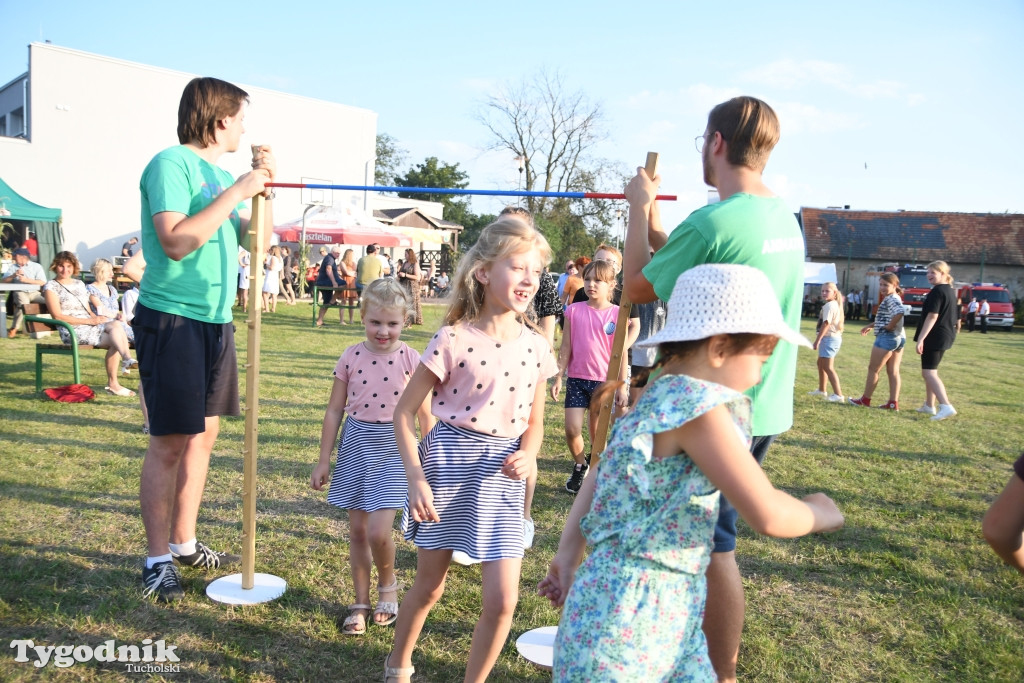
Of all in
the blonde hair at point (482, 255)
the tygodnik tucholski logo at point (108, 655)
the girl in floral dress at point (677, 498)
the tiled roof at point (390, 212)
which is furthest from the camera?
the tiled roof at point (390, 212)

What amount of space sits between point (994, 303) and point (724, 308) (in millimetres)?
37921

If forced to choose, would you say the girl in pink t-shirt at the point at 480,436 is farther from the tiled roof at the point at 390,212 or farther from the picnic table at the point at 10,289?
the tiled roof at the point at 390,212

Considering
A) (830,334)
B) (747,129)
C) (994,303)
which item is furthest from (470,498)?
(994,303)

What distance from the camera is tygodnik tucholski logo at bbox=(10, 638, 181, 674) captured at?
9.68 feet

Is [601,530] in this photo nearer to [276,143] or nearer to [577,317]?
[577,317]

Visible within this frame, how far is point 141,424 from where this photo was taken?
708 centimetres

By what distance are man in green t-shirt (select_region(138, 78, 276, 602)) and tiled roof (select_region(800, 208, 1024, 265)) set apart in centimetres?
4663

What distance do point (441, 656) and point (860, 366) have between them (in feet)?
50.2

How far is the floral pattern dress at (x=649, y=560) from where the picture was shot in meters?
1.71

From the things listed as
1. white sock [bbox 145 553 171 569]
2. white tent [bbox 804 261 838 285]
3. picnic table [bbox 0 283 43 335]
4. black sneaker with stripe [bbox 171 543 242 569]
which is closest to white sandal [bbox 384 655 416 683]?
white sock [bbox 145 553 171 569]

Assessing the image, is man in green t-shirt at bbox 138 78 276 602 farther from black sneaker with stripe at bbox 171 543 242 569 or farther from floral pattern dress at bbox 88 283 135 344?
floral pattern dress at bbox 88 283 135 344

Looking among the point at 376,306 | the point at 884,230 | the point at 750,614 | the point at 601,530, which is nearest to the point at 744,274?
the point at 601,530

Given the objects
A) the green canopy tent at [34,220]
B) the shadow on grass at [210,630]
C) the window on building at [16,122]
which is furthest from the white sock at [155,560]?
the window on building at [16,122]

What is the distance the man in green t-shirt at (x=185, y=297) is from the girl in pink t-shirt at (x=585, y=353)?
265cm
